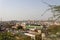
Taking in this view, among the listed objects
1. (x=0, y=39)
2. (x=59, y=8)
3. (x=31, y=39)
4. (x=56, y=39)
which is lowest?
(x=31, y=39)

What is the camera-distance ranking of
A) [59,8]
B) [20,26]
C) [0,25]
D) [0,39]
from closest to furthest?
[59,8] < [0,39] < [0,25] < [20,26]

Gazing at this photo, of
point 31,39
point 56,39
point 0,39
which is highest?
point 56,39

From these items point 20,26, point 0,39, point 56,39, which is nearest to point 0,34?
point 0,39

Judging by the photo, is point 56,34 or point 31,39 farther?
point 31,39

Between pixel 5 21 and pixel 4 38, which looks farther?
pixel 5 21

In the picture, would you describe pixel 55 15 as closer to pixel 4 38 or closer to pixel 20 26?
pixel 4 38

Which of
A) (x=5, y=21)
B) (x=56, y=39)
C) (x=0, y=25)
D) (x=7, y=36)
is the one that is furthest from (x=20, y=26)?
(x=56, y=39)

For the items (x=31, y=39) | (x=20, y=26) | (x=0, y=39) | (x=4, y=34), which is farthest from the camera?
(x=20, y=26)

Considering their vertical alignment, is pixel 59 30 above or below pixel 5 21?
above

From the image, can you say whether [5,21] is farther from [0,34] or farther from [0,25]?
[0,34]
